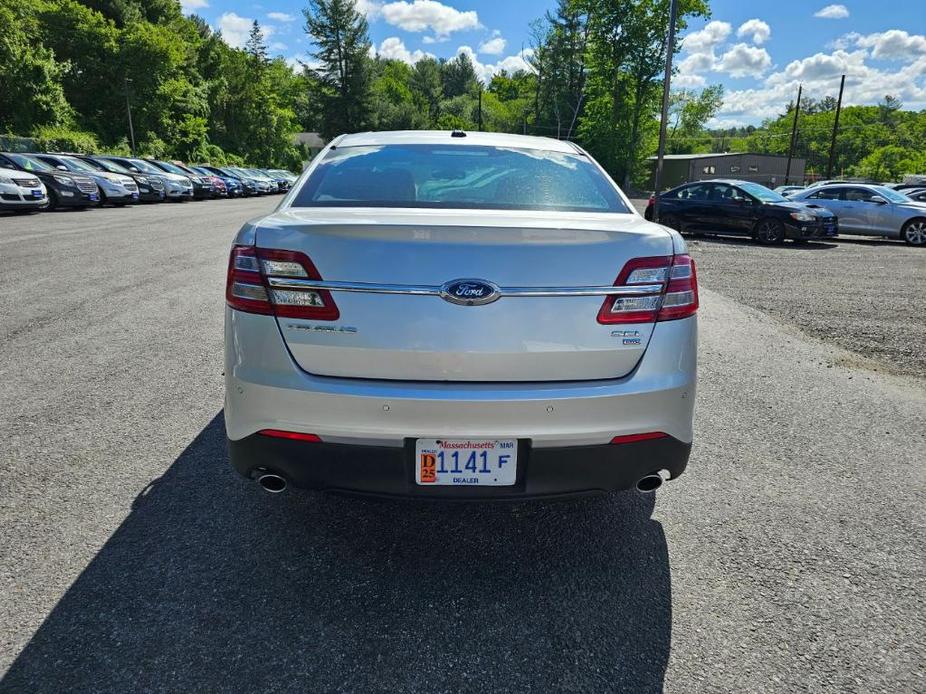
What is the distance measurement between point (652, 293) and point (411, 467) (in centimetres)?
104

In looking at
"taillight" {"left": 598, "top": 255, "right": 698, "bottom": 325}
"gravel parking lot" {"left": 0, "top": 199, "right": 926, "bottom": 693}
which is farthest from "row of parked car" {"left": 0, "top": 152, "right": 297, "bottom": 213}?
"taillight" {"left": 598, "top": 255, "right": 698, "bottom": 325}

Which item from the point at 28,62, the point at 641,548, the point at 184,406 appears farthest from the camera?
the point at 28,62

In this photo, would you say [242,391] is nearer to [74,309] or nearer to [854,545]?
[854,545]

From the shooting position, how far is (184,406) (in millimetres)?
4023

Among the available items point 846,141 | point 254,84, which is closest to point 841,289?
point 254,84

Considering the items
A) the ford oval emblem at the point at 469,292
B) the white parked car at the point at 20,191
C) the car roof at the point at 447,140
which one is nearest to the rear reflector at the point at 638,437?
the ford oval emblem at the point at 469,292

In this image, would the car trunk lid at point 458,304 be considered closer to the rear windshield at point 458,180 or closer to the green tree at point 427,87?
the rear windshield at point 458,180

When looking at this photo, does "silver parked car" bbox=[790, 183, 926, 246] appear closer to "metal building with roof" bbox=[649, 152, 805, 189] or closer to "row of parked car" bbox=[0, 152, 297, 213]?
"row of parked car" bbox=[0, 152, 297, 213]

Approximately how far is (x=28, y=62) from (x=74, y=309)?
3982cm

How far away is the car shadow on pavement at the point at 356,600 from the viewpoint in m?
1.94

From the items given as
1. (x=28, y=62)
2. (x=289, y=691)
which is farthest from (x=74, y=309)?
(x=28, y=62)

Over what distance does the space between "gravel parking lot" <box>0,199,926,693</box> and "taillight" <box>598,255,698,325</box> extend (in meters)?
0.83

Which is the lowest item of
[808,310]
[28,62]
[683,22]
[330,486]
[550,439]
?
[808,310]

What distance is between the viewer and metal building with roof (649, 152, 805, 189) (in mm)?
66431
